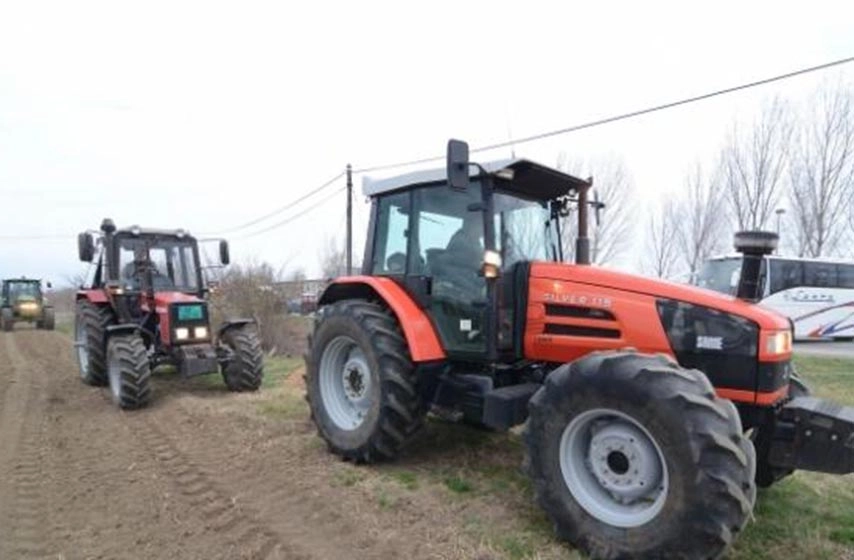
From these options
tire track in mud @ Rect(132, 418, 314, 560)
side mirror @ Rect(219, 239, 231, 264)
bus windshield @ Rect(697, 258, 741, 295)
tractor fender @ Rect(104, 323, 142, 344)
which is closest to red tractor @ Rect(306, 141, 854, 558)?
tire track in mud @ Rect(132, 418, 314, 560)

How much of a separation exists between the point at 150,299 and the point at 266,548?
6.27m

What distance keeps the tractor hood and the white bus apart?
54.2ft

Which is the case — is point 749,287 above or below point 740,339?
above

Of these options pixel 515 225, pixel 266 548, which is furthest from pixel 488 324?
pixel 266 548

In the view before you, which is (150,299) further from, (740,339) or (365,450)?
(740,339)

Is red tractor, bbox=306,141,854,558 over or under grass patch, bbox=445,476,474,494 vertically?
over

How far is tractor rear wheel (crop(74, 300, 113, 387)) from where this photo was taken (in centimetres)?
A: 960

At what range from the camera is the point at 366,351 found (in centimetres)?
525

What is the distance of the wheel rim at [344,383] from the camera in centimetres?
562

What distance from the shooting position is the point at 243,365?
29.0 feet

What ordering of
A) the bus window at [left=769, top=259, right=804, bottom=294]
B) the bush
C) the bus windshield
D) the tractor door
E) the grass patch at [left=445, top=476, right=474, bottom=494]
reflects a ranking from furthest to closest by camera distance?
the bus window at [left=769, top=259, right=804, bottom=294], the bus windshield, the bush, the tractor door, the grass patch at [left=445, top=476, right=474, bottom=494]

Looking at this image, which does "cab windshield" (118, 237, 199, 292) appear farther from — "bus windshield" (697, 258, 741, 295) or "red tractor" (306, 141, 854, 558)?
"bus windshield" (697, 258, 741, 295)

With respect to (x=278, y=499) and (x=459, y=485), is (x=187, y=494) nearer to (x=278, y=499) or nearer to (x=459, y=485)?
(x=278, y=499)

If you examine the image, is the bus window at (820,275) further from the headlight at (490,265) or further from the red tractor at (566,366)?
the headlight at (490,265)
